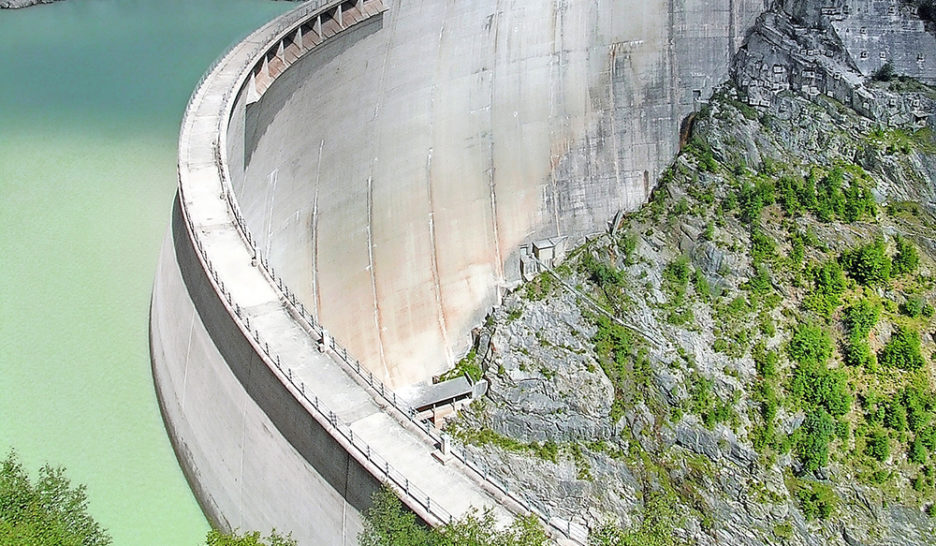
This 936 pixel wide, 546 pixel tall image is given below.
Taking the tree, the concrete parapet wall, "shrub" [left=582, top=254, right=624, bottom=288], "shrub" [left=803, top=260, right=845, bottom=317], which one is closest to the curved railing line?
the concrete parapet wall

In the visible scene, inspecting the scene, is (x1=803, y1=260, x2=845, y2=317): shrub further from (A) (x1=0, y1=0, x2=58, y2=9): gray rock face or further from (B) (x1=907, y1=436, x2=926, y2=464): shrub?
(A) (x1=0, y1=0, x2=58, y2=9): gray rock face

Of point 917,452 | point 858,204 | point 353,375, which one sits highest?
point 858,204

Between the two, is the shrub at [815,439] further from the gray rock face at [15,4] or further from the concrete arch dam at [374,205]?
the gray rock face at [15,4]

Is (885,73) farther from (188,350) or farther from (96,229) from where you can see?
(96,229)

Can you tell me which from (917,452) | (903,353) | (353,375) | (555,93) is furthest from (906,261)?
(353,375)

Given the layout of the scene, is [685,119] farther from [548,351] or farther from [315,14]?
[315,14]
